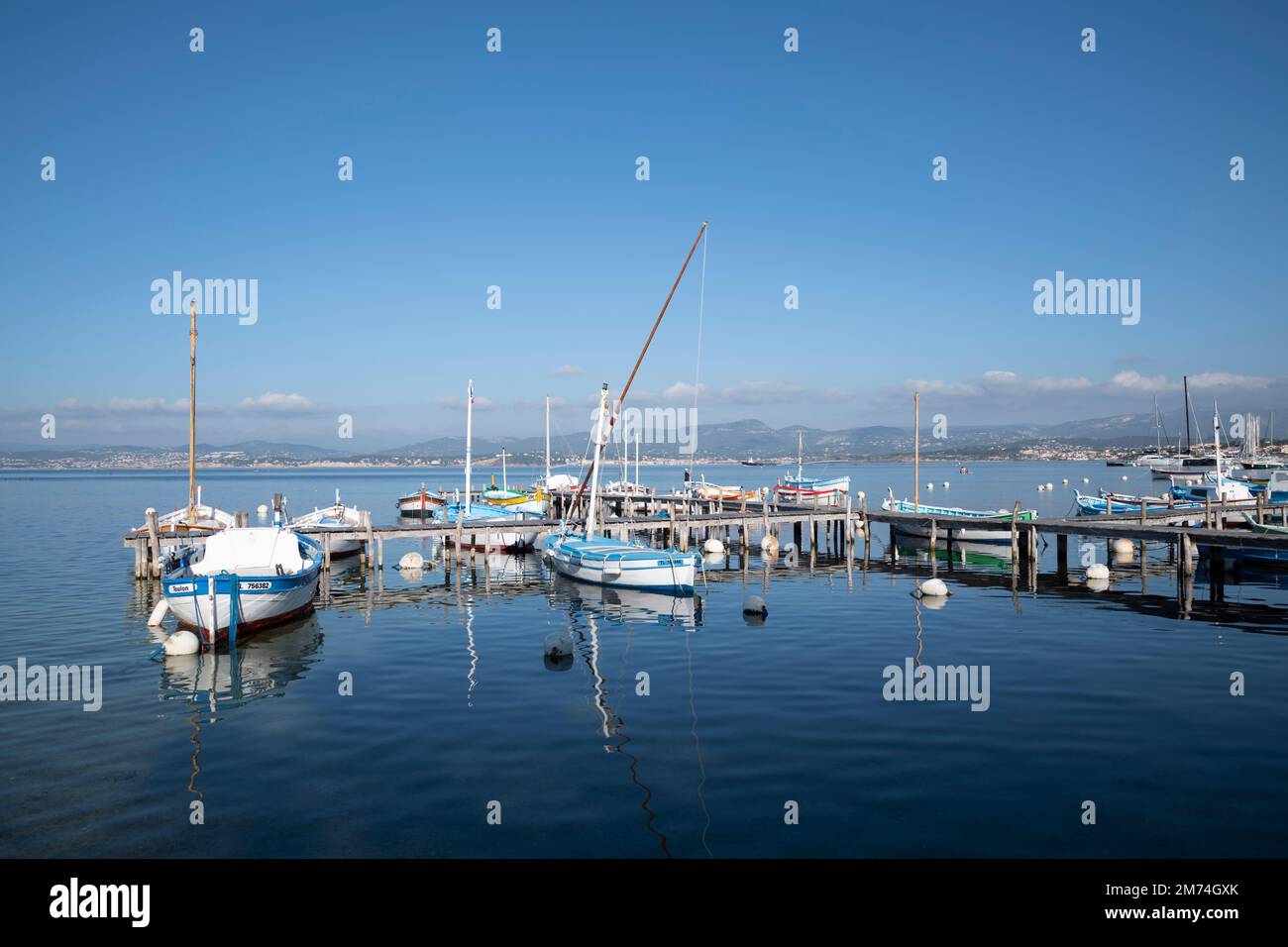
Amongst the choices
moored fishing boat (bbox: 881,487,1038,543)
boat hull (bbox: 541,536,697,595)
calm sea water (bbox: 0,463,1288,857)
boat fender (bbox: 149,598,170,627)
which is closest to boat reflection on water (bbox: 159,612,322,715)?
calm sea water (bbox: 0,463,1288,857)

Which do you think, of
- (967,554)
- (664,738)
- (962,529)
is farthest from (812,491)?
(664,738)

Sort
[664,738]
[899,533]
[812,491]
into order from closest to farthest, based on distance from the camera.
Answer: [664,738] → [899,533] → [812,491]

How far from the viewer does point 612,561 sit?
34250 millimetres

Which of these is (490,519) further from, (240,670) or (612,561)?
(240,670)

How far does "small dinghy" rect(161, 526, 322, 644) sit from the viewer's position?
82.5 feet

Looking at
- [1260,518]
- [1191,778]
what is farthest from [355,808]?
[1260,518]

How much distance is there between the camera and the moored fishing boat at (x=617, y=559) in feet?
107

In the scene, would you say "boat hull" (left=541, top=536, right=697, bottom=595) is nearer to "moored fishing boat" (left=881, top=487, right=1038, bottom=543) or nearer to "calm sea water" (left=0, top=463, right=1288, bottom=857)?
"calm sea water" (left=0, top=463, right=1288, bottom=857)

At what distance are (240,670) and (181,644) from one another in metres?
2.48

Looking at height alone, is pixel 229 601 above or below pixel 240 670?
above
